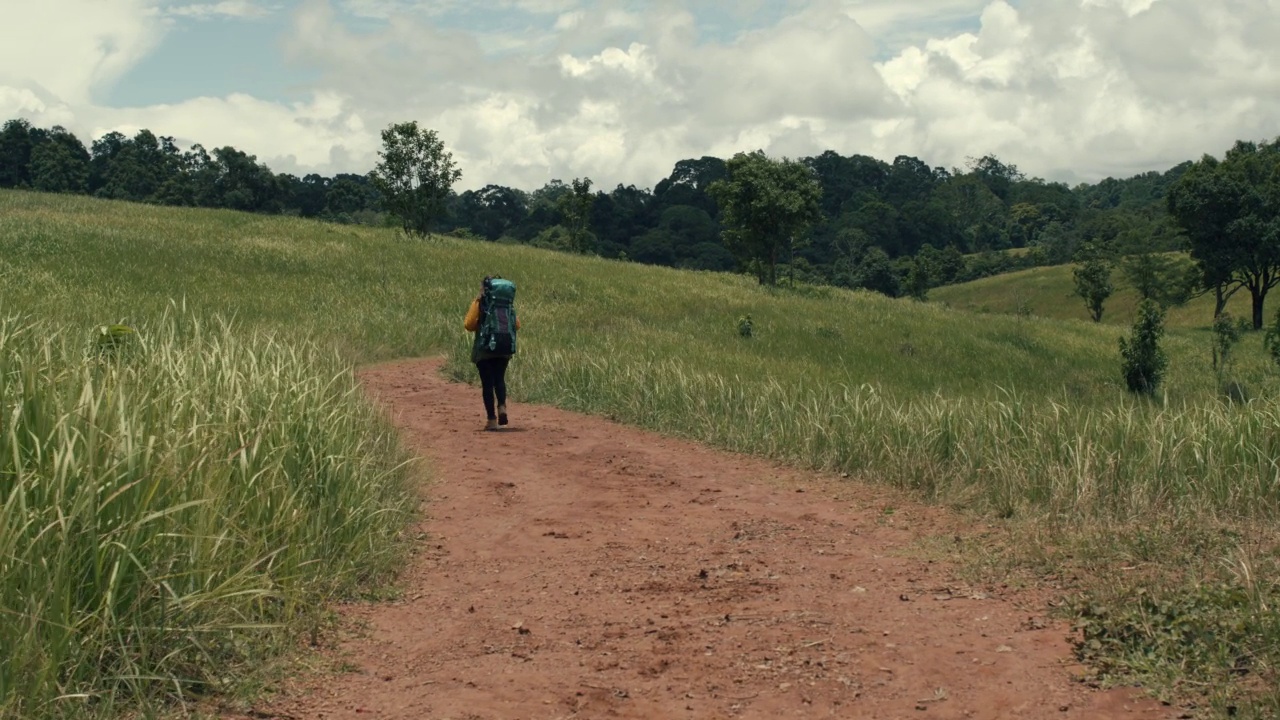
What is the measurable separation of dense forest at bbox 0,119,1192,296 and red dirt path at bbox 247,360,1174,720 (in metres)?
41.3

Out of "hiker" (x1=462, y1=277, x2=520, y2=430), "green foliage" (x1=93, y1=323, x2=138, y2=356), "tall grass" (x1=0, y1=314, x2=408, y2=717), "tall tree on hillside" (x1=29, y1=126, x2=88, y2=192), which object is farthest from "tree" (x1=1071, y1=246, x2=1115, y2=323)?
"tall tree on hillside" (x1=29, y1=126, x2=88, y2=192)

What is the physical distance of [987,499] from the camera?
300 inches

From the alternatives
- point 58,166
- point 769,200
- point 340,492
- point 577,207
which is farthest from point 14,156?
point 340,492

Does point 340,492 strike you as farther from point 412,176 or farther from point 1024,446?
point 412,176

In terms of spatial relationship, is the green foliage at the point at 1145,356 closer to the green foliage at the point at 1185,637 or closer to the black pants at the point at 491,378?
the black pants at the point at 491,378

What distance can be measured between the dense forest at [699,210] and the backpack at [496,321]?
123 feet

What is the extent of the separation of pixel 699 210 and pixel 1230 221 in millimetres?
48701

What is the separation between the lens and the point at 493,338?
1148cm

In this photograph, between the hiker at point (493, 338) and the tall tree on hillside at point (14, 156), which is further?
the tall tree on hillside at point (14, 156)

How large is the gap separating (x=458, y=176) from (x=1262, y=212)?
126 feet

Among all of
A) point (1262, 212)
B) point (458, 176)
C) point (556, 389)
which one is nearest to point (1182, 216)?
point (1262, 212)

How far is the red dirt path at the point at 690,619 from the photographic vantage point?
4281mm

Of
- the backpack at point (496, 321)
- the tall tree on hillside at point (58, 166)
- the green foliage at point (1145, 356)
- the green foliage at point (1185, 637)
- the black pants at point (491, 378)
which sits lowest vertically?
the green foliage at point (1145, 356)

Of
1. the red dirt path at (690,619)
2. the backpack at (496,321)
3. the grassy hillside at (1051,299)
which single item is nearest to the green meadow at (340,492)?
the red dirt path at (690,619)
